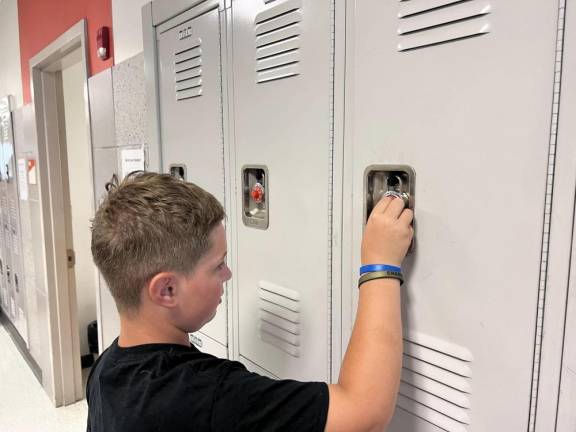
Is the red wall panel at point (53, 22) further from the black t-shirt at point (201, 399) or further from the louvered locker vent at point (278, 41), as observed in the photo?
the black t-shirt at point (201, 399)

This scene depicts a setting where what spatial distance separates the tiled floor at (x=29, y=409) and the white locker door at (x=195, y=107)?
2.21 m

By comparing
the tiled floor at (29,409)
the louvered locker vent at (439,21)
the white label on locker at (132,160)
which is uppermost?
the louvered locker vent at (439,21)

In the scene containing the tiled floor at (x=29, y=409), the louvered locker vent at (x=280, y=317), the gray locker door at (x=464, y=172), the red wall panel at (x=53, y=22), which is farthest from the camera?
the tiled floor at (x=29, y=409)

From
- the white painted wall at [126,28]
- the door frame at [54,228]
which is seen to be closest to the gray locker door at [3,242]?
the door frame at [54,228]

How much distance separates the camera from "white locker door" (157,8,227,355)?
136cm

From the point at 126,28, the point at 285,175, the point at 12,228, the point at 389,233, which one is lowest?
the point at 12,228

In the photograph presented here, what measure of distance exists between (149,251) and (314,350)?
0.52 metres

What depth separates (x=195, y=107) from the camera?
145 cm

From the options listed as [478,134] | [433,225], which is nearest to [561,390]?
[433,225]

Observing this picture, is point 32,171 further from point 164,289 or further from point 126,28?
point 164,289

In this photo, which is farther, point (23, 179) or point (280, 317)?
point (23, 179)

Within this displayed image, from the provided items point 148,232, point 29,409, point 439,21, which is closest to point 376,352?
point 148,232

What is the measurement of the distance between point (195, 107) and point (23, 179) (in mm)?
2766

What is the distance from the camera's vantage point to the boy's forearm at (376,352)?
797 millimetres
